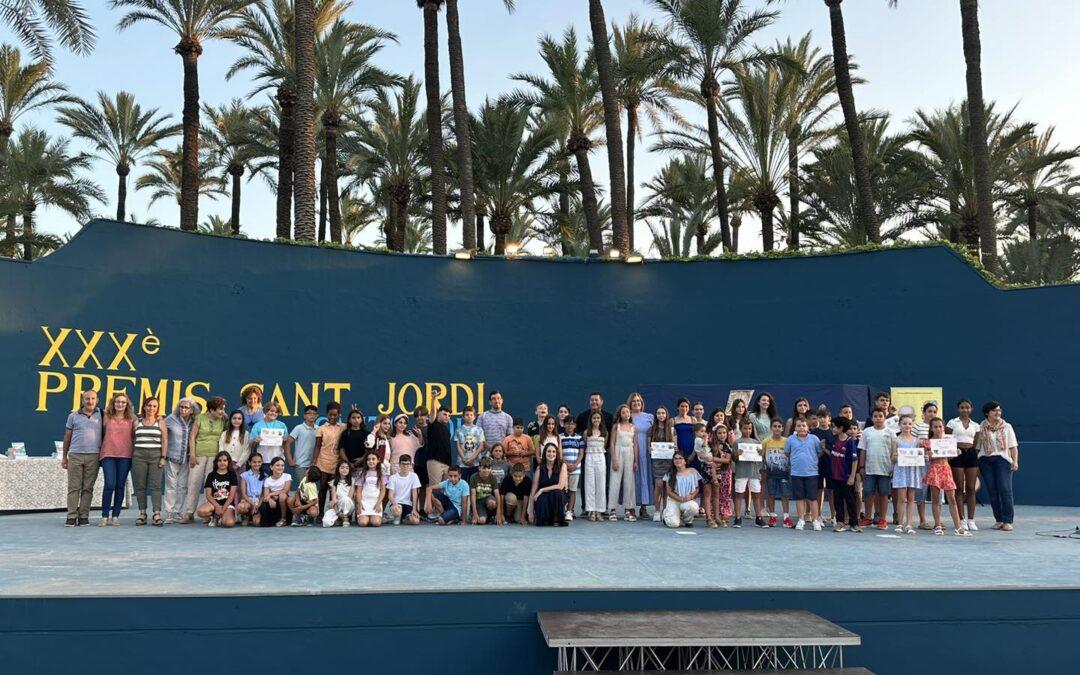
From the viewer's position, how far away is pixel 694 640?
5102mm

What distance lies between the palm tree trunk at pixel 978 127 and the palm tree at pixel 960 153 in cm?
654

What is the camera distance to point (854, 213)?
28.2 metres

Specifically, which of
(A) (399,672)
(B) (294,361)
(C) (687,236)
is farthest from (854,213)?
(A) (399,672)

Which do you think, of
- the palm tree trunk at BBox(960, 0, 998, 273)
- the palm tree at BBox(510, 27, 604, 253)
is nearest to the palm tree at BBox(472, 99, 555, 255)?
the palm tree at BBox(510, 27, 604, 253)

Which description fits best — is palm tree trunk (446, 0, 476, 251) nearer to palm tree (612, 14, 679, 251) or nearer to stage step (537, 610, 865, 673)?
palm tree (612, 14, 679, 251)

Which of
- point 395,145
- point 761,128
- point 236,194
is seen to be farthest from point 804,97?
point 236,194

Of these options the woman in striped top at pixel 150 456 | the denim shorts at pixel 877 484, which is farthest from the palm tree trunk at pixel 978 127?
the woman in striped top at pixel 150 456

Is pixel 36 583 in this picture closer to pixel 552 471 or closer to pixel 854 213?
pixel 552 471

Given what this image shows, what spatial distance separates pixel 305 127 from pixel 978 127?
1460 cm

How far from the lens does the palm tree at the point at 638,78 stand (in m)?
26.1

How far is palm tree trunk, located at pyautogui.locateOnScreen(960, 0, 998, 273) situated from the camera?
19.1 meters

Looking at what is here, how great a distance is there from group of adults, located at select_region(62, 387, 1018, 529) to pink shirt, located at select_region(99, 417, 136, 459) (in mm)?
12

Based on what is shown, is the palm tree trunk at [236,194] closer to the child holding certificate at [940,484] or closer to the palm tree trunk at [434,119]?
the palm tree trunk at [434,119]

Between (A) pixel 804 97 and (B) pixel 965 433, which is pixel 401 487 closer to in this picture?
(B) pixel 965 433
